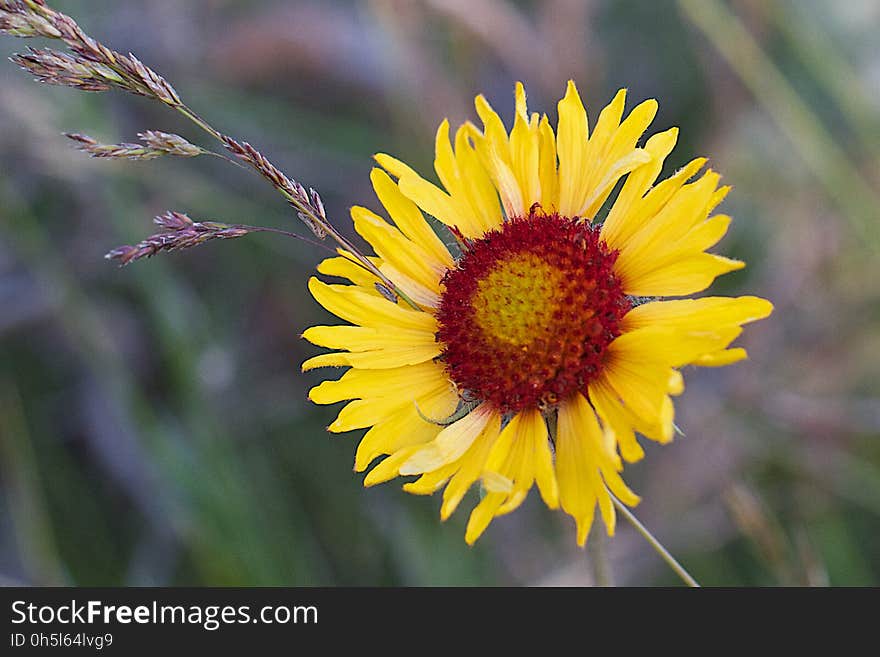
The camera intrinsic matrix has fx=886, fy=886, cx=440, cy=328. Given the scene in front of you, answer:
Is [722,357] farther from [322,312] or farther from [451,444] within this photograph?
[322,312]

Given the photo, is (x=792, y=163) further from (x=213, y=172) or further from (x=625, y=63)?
(x=213, y=172)

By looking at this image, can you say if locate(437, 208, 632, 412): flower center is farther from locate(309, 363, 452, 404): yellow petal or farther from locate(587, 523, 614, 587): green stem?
locate(587, 523, 614, 587): green stem

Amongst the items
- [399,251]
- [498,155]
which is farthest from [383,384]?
[498,155]

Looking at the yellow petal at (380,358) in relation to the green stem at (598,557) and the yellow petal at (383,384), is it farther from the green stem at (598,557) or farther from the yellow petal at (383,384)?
the green stem at (598,557)

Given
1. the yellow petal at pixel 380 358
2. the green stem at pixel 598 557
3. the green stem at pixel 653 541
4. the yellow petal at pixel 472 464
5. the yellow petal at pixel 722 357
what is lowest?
the green stem at pixel 653 541

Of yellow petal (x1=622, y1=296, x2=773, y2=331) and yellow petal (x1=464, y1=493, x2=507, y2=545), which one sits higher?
yellow petal (x1=622, y1=296, x2=773, y2=331)

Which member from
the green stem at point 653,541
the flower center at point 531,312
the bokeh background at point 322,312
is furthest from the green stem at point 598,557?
the bokeh background at point 322,312

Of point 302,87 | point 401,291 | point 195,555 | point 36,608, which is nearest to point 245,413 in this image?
point 195,555

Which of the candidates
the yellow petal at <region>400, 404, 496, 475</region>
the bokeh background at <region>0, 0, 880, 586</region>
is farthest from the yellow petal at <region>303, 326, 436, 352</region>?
the bokeh background at <region>0, 0, 880, 586</region>
